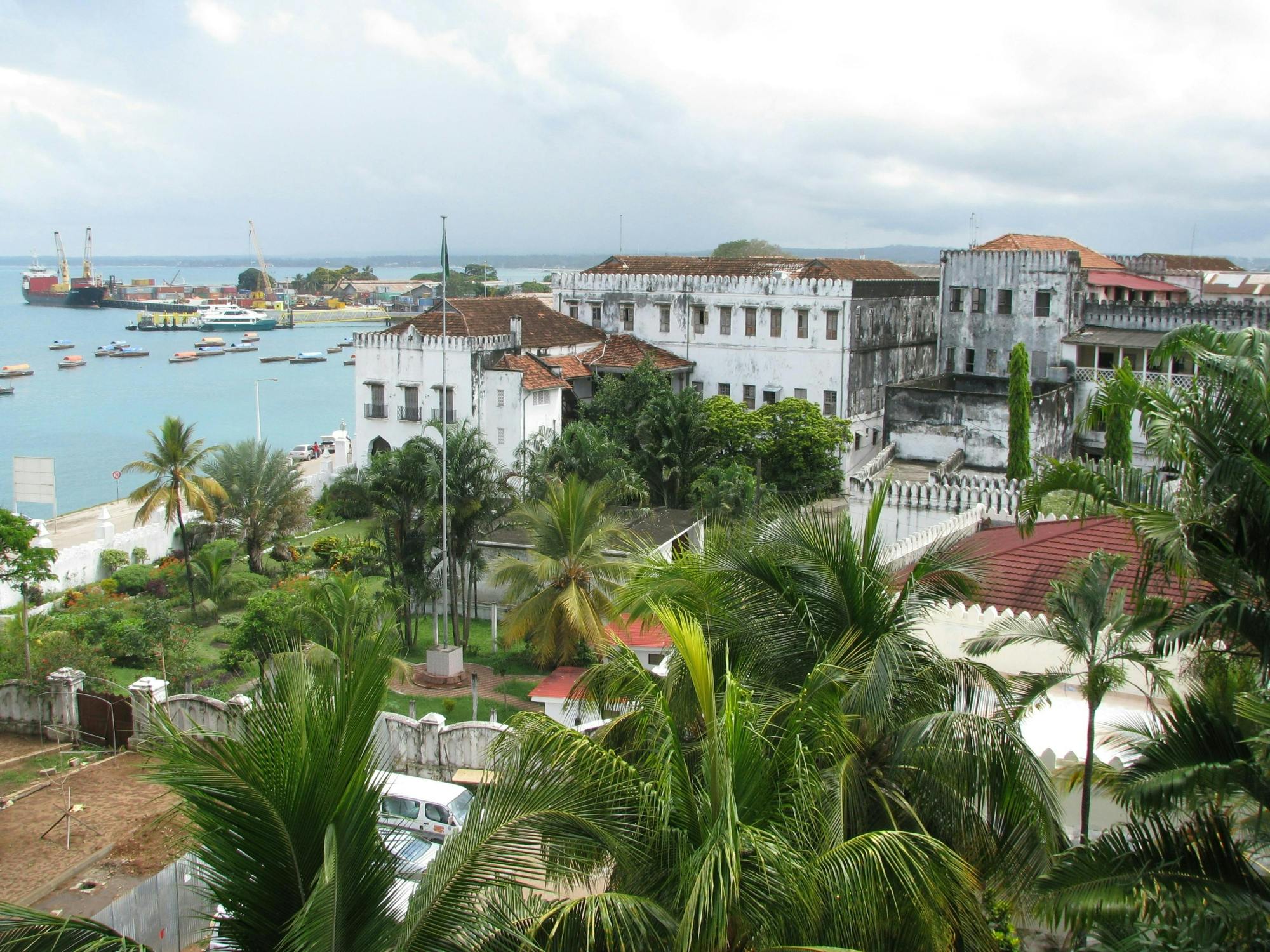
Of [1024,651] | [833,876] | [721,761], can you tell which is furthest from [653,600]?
[1024,651]

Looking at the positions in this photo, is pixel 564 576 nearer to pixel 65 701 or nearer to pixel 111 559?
pixel 65 701

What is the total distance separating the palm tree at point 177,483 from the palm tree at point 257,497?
765mm

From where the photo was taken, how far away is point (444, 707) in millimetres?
21016

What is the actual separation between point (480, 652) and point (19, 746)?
9393 millimetres

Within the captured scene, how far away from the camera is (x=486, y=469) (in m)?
25.5

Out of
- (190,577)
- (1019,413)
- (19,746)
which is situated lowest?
(190,577)

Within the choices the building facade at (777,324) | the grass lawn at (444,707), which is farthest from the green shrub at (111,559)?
the building facade at (777,324)

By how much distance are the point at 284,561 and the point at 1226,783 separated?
30502 mm

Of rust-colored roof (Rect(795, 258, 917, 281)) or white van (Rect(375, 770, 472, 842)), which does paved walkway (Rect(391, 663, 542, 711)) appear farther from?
rust-colored roof (Rect(795, 258, 917, 281))

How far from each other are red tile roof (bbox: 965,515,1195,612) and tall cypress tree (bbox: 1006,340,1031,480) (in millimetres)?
14569

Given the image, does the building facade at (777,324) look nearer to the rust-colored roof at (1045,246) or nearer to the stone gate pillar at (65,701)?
the rust-colored roof at (1045,246)

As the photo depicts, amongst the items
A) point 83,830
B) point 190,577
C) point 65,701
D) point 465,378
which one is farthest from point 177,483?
point 83,830

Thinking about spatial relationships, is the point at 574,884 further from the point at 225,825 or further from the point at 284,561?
the point at 284,561

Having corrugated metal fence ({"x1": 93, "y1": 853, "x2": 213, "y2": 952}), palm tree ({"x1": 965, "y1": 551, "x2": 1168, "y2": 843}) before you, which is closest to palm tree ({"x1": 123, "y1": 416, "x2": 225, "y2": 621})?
corrugated metal fence ({"x1": 93, "y1": 853, "x2": 213, "y2": 952})
